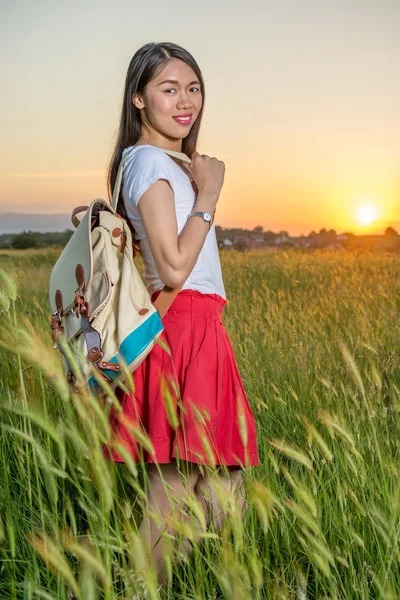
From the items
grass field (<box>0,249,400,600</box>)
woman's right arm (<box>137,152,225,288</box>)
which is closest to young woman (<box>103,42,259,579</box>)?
woman's right arm (<box>137,152,225,288</box>)

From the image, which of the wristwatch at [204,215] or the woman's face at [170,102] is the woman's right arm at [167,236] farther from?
the woman's face at [170,102]

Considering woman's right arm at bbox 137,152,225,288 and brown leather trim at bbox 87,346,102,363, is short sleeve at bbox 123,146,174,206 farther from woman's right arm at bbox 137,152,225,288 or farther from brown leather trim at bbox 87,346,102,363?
brown leather trim at bbox 87,346,102,363

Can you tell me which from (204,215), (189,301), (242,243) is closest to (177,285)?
(189,301)

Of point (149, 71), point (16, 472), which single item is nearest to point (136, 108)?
point (149, 71)

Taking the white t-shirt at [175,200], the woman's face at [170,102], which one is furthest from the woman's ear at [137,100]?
the white t-shirt at [175,200]

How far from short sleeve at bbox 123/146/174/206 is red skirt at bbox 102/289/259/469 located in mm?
332

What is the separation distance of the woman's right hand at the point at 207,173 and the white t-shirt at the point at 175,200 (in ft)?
0.19

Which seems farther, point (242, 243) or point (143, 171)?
point (242, 243)

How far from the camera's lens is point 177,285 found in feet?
6.70

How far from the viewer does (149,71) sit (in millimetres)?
2270

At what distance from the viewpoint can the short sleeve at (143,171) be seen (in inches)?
79.8

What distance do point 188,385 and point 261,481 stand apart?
0.48 metres

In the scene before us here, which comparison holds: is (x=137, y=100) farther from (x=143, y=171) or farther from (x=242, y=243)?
(x=242, y=243)

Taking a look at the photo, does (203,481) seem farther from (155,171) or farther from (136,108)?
(136,108)
